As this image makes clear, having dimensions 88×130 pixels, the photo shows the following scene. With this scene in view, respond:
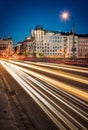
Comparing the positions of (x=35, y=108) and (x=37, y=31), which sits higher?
(x=37, y=31)

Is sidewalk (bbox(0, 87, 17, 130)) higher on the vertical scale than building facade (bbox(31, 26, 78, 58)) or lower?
lower

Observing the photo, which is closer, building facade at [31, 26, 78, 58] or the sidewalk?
the sidewalk

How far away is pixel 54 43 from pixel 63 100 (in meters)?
184

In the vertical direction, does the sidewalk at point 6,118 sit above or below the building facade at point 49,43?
below

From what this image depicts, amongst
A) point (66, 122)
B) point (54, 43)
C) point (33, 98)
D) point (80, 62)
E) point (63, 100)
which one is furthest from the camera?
point (54, 43)

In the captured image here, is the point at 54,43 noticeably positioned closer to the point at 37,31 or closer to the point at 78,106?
the point at 37,31

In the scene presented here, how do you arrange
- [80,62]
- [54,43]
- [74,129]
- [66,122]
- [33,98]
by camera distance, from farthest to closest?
[54,43]
[80,62]
[33,98]
[66,122]
[74,129]

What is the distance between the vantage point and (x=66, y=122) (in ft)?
22.6

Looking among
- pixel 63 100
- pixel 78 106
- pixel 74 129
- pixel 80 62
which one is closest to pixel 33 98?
pixel 63 100

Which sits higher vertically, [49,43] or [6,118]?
[49,43]

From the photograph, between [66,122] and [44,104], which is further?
[44,104]

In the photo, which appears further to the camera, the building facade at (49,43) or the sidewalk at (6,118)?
the building facade at (49,43)

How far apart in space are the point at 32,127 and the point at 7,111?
2.02m

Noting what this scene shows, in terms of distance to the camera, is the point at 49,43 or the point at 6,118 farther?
the point at 49,43
